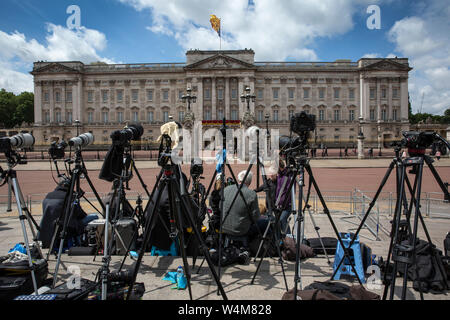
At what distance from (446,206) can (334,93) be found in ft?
181

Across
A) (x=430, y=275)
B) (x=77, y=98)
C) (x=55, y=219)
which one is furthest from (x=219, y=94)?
(x=430, y=275)

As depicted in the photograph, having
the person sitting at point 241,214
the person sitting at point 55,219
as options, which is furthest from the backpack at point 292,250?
the person sitting at point 55,219

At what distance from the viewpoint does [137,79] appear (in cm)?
6019

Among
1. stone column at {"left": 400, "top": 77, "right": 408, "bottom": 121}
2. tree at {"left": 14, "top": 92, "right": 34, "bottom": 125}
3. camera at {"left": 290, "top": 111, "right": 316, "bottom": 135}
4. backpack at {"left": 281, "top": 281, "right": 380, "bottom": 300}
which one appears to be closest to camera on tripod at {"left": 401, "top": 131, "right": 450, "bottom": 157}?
camera at {"left": 290, "top": 111, "right": 316, "bottom": 135}

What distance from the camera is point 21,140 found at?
13.4 feet

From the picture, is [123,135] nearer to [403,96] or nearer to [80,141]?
[80,141]

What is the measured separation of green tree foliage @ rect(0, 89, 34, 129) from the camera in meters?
75.6

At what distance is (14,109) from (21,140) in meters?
91.9

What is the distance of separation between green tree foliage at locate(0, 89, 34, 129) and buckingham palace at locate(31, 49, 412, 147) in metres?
22.5

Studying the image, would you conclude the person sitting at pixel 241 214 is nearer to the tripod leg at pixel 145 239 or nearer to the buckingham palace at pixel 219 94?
the tripod leg at pixel 145 239
